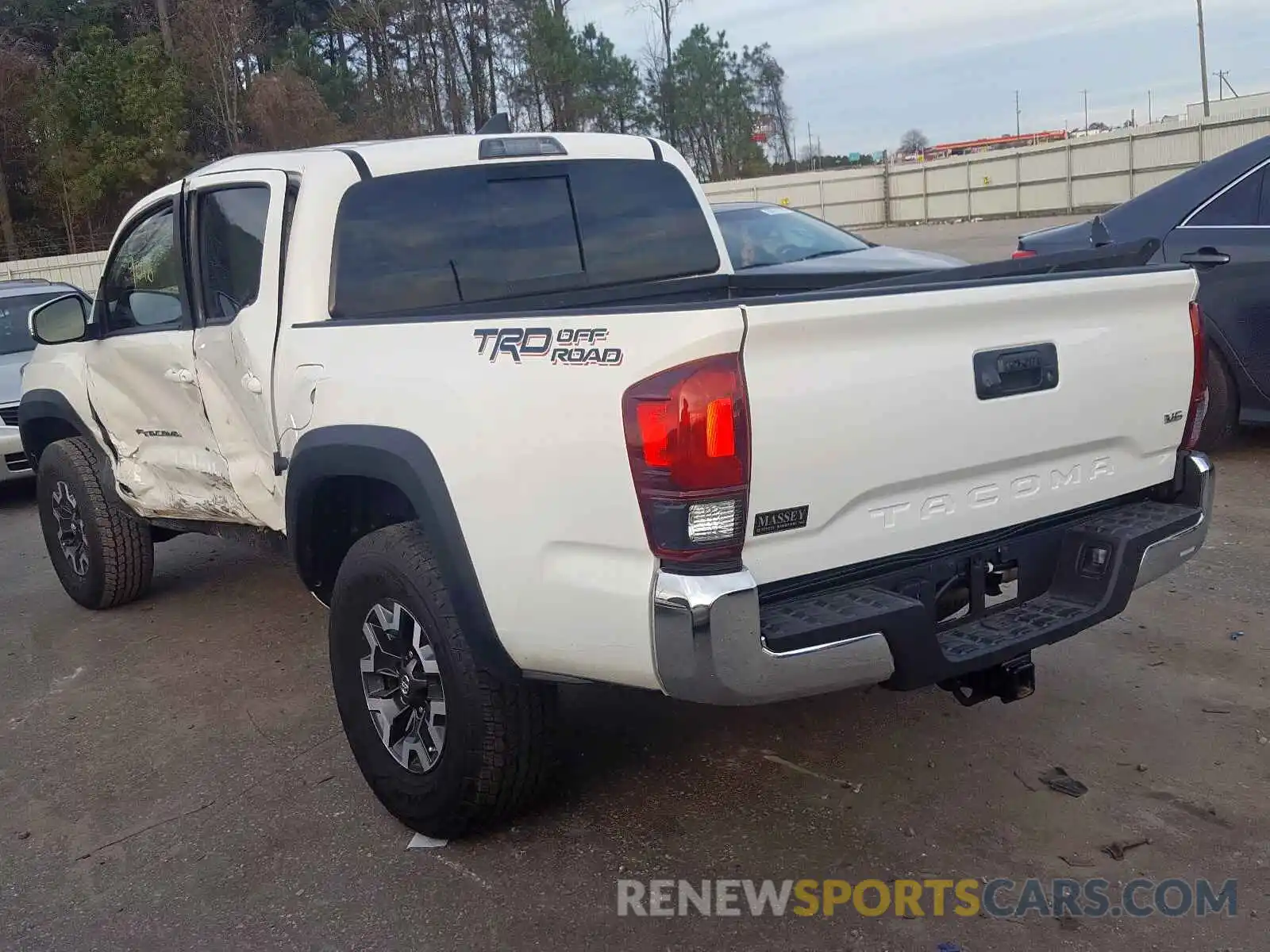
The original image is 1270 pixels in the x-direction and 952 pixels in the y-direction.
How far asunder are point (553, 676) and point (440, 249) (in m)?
1.72

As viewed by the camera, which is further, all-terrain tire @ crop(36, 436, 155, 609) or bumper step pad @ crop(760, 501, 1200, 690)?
all-terrain tire @ crop(36, 436, 155, 609)

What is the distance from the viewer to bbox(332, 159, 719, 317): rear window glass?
4.05 metres

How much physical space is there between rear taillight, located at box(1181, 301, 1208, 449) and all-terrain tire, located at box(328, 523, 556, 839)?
2024 mm

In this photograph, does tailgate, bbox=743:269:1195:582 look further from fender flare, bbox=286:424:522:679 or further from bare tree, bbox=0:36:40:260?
bare tree, bbox=0:36:40:260

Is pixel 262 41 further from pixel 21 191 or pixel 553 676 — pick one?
pixel 553 676

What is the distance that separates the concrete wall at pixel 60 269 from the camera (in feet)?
103

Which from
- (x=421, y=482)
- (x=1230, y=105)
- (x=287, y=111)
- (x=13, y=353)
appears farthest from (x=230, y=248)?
(x=1230, y=105)

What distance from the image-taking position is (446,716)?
130 inches

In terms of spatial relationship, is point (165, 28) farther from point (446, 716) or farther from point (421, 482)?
point (446, 716)

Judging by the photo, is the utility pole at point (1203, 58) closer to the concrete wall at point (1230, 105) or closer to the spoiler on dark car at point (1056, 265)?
the concrete wall at point (1230, 105)

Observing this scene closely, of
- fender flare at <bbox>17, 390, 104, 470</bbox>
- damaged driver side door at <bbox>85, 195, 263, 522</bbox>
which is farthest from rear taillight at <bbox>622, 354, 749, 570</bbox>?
fender flare at <bbox>17, 390, 104, 470</bbox>

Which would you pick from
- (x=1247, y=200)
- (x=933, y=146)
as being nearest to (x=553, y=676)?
(x=1247, y=200)

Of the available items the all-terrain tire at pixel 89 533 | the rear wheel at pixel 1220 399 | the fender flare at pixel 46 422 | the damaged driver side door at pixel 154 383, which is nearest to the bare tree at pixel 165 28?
the fender flare at pixel 46 422

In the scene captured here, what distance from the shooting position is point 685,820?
3547 mm
